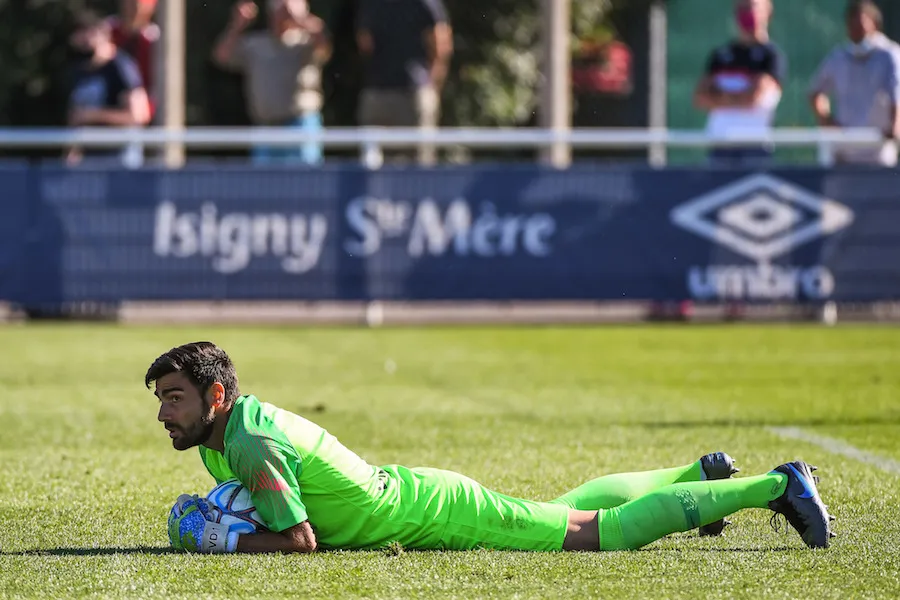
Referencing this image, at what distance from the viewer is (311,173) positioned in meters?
15.4

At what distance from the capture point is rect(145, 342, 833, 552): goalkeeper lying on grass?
5242 mm

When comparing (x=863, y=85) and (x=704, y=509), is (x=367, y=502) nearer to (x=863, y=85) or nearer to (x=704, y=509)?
(x=704, y=509)

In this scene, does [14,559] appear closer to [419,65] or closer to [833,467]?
[833,467]

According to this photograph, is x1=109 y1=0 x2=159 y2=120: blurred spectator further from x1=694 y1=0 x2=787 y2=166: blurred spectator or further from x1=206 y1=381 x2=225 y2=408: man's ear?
x1=206 y1=381 x2=225 y2=408: man's ear

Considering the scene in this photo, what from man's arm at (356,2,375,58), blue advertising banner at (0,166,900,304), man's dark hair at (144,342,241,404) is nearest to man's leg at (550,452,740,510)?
man's dark hair at (144,342,241,404)

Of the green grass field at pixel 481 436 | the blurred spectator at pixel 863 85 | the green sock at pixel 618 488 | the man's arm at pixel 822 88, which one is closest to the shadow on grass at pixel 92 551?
the green grass field at pixel 481 436

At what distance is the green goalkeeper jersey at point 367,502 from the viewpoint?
17.3 feet

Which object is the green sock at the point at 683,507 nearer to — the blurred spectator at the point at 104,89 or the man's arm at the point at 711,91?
the man's arm at the point at 711,91

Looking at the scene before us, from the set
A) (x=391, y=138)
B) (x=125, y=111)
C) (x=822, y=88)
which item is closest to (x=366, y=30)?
(x=391, y=138)

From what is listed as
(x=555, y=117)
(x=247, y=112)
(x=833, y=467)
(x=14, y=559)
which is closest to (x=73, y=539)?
(x=14, y=559)

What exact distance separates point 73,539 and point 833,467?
3.34 m

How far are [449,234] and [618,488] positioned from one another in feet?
31.7

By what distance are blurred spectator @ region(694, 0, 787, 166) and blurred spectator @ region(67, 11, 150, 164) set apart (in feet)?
17.1

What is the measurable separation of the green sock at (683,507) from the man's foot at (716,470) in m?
0.30
